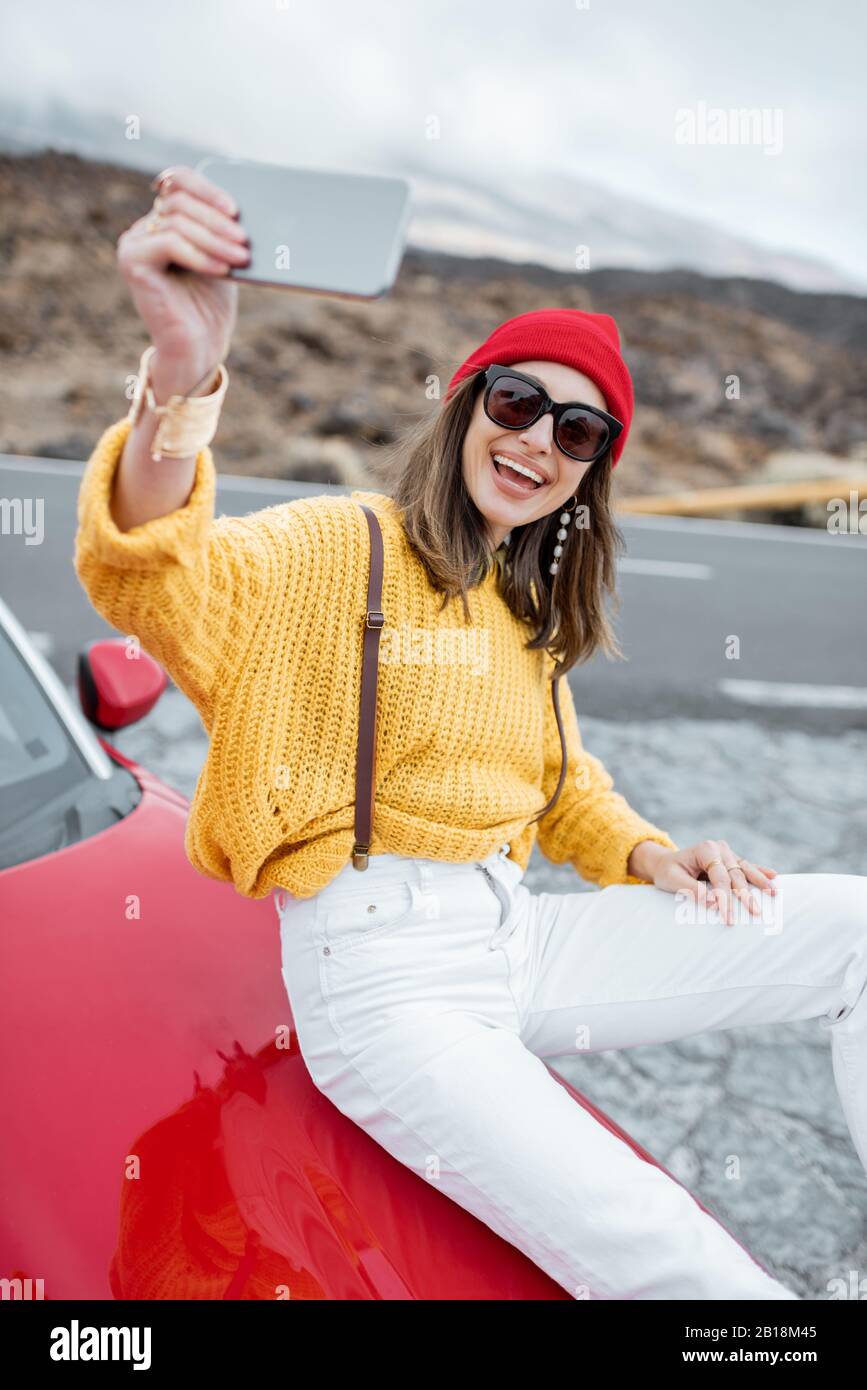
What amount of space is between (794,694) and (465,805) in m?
4.51

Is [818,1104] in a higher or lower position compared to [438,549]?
lower

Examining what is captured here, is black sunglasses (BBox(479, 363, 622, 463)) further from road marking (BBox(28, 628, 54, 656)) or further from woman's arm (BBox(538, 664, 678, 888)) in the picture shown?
road marking (BBox(28, 628, 54, 656))

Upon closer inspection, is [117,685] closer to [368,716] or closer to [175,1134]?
[368,716]

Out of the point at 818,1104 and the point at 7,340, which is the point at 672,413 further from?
the point at 818,1104

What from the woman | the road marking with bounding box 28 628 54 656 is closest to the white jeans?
the woman

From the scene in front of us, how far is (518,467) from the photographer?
1698 millimetres

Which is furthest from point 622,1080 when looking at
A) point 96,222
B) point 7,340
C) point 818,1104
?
point 96,222

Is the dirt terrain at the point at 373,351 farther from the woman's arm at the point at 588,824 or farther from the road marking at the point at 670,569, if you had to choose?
the woman's arm at the point at 588,824

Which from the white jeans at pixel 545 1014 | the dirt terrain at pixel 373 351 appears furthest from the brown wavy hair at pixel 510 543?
the dirt terrain at pixel 373 351

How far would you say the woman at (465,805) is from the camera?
1256mm

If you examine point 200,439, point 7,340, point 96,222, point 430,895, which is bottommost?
point 430,895

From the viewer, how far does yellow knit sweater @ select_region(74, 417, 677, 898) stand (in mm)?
1378

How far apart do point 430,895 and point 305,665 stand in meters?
0.41
